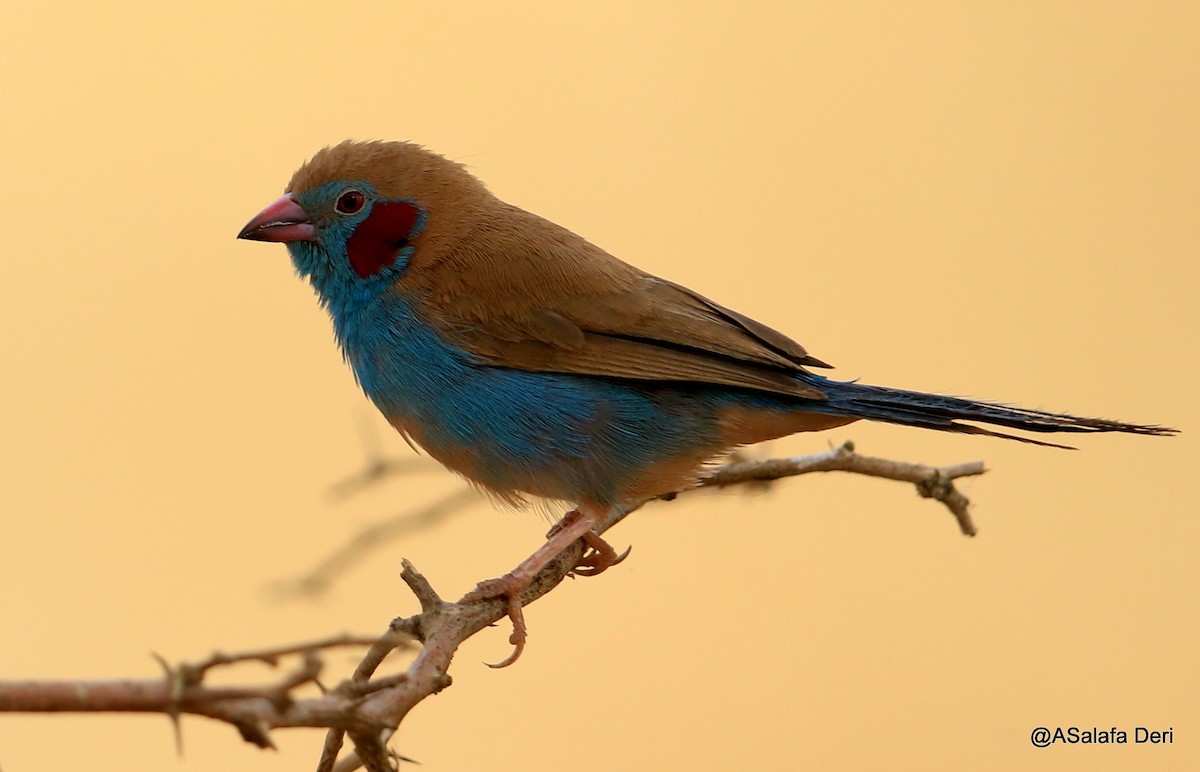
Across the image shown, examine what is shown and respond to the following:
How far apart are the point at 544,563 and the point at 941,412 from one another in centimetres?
135

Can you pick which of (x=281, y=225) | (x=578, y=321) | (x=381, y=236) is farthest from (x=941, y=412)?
(x=281, y=225)

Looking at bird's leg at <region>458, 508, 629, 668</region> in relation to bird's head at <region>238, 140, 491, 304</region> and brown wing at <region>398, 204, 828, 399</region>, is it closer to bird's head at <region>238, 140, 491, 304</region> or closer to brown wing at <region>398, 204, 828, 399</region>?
brown wing at <region>398, 204, 828, 399</region>

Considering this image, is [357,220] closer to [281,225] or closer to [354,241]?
[354,241]

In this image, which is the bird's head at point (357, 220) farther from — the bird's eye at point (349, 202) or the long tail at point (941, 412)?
the long tail at point (941, 412)

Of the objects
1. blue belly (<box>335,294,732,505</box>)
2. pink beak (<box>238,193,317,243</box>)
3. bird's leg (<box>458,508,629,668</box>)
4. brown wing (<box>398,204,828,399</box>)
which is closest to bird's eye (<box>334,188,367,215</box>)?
pink beak (<box>238,193,317,243</box>)

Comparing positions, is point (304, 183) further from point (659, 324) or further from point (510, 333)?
point (659, 324)

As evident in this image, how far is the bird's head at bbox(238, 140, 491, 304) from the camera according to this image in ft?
13.3

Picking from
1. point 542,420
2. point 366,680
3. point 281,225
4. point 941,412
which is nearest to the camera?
point 366,680

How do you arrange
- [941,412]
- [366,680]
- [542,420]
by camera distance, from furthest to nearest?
1. [542,420]
2. [941,412]
3. [366,680]

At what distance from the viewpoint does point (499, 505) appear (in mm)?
4098

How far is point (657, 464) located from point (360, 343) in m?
1.08

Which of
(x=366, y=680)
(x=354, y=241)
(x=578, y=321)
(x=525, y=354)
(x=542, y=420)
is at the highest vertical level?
(x=354, y=241)

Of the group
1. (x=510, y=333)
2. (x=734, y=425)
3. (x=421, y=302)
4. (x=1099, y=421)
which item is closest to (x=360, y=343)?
(x=421, y=302)

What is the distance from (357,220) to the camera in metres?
4.08
